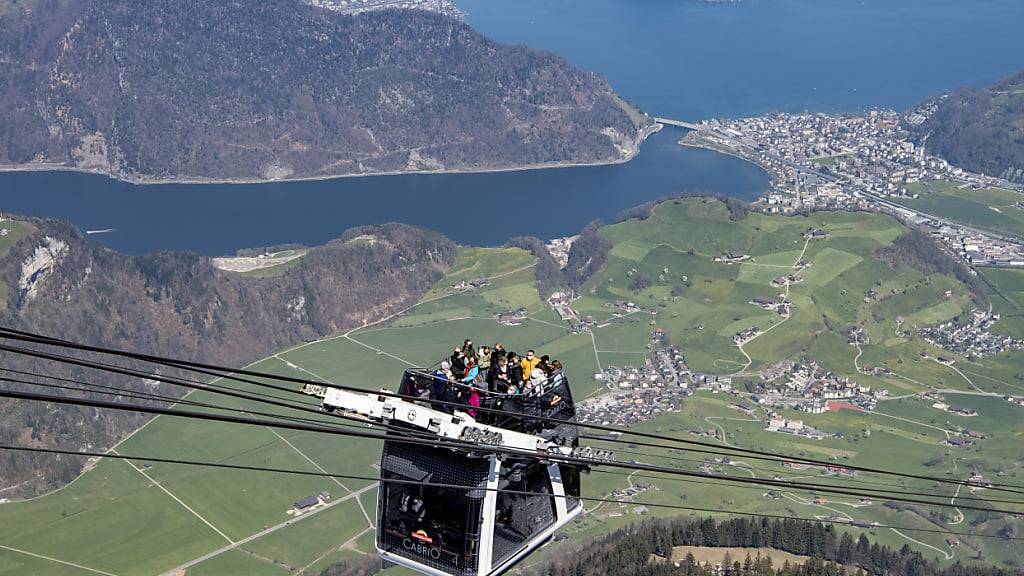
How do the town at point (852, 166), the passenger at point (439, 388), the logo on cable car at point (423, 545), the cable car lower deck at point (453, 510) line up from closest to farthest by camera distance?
the cable car lower deck at point (453, 510)
the logo on cable car at point (423, 545)
the passenger at point (439, 388)
the town at point (852, 166)

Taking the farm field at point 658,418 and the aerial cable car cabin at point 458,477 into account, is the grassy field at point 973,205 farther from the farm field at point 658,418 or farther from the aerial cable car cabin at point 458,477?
the aerial cable car cabin at point 458,477

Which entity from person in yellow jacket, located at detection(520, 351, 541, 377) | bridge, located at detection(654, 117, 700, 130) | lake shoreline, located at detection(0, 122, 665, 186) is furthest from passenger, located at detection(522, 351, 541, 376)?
bridge, located at detection(654, 117, 700, 130)

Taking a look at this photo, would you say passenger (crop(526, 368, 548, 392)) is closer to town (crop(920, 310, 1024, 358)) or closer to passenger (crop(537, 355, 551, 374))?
passenger (crop(537, 355, 551, 374))

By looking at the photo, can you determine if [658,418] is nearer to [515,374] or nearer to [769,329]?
[769,329]

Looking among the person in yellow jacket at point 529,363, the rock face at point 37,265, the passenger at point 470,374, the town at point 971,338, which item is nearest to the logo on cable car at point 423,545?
the passenger at point 470,374

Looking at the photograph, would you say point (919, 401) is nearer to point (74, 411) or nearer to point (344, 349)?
point (344, 349)

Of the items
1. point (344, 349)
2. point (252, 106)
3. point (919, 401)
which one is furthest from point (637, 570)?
point (252, 106)

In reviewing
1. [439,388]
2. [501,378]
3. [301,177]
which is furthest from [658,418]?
[301,177]
